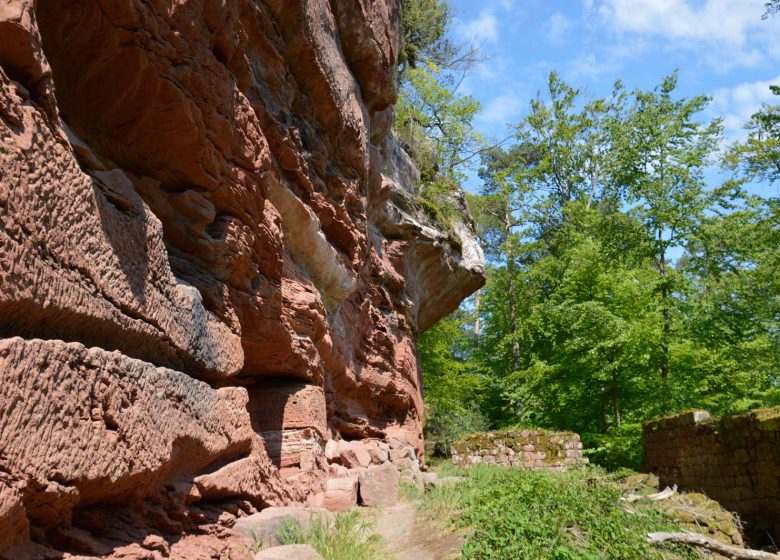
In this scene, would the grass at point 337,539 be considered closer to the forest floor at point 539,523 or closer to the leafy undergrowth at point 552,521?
the forest floor at point 539,523

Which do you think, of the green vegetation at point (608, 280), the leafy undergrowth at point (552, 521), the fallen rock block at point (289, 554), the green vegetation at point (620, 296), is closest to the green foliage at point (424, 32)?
the green vegetation at point (608, 280)

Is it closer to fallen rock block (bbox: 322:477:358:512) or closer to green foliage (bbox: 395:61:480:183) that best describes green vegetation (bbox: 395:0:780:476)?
green foliage (bbox: 395:61:480:183)

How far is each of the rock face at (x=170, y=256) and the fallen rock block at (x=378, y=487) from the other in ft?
2.02

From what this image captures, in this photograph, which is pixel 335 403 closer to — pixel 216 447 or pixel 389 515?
pixel 389 515

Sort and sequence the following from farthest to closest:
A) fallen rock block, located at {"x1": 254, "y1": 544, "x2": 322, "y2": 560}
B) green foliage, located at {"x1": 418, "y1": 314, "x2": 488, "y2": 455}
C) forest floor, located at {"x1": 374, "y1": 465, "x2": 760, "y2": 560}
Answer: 1. green foliage, located at {"x1": 418, "y1": 314, "x2": 488, "y2": 455}
2. forest floor, located at {"x1": 374, "y1": 465, "x2": 760, "y2": 560}
3. fallen rock block, located at {"x1": 254, "y1": 544, "x2": 322, "y2": 560}

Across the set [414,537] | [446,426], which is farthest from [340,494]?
[446,426]

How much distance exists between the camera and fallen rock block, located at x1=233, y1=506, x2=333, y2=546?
180 inches

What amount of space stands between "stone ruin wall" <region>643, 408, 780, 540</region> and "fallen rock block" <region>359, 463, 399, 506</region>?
19.7 feet

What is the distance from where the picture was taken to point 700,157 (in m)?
22.4

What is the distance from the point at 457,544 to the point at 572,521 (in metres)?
1.17

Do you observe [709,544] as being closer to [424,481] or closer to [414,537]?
[414,537]

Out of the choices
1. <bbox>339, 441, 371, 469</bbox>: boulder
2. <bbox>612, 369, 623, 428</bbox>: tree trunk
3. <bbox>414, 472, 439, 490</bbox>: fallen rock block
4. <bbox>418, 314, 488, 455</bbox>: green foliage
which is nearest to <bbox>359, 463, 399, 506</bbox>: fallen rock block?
<bbox>339, 441, 371, 469</bbox>: boulder

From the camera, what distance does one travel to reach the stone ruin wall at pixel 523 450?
593 inches

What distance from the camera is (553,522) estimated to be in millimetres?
5684
